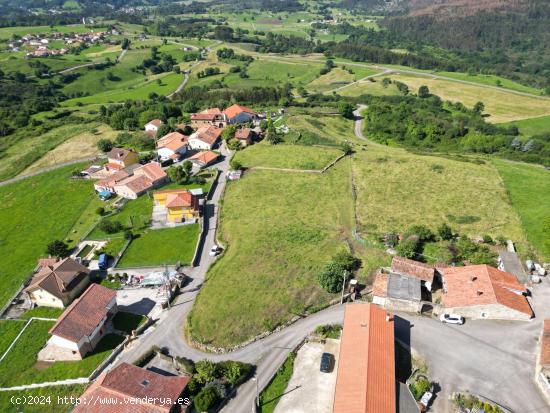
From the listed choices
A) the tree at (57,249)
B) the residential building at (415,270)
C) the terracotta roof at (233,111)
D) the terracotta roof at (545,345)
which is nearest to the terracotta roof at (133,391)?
the residential building at (415,270)

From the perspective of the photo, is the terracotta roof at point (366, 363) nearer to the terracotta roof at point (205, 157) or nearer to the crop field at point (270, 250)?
the crop field at point (270, 250)

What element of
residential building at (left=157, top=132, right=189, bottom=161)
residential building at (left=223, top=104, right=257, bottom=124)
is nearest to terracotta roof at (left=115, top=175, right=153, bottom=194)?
residential building at (left=157, top=132, right=189, bottom=161)

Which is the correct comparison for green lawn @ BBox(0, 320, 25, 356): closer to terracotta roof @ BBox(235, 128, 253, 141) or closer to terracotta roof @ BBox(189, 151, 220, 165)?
terracotta roof @ BBox(189, 151, 220, 165)

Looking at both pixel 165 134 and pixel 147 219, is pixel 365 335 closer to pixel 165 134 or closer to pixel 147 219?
pixel 147 219

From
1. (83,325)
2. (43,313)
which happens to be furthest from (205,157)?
(83,325)

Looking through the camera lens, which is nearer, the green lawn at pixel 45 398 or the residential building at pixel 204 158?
the green lawn at pixel 45 398
